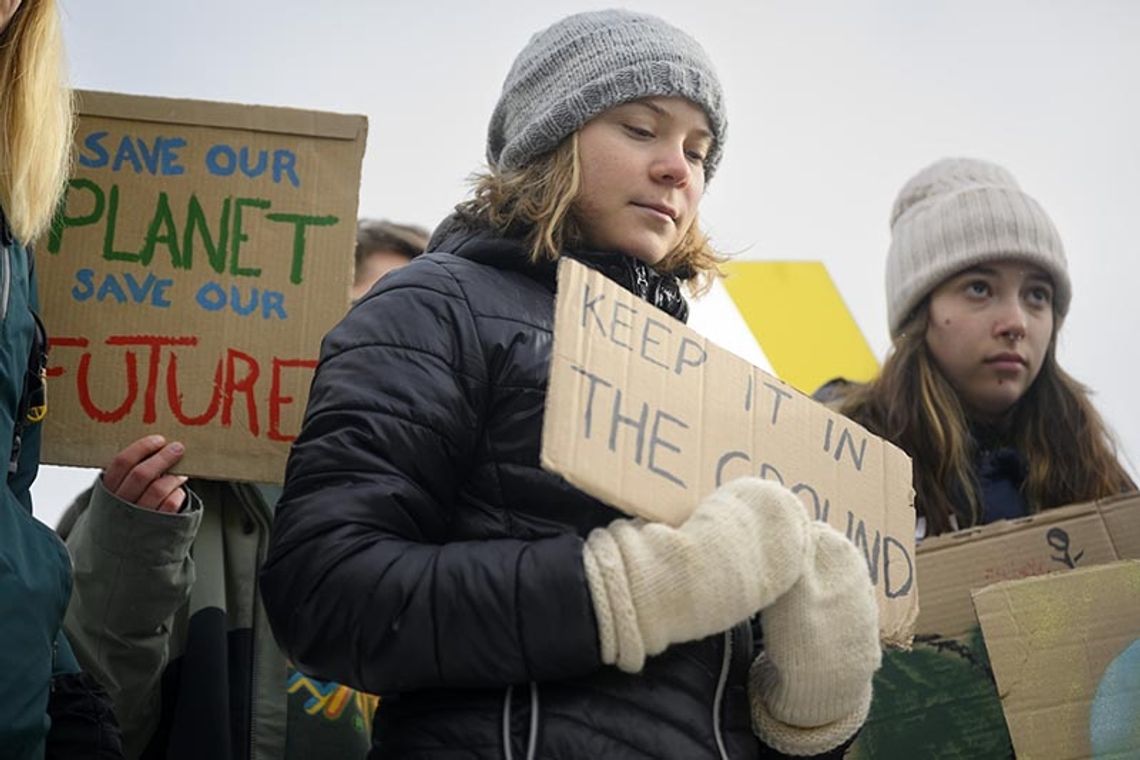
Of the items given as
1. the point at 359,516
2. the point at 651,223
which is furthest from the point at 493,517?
the point at 651,223

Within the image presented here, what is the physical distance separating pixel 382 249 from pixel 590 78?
131 centimetres

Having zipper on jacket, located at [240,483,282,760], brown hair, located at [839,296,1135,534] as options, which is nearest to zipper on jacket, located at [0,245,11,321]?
zipper on jacket, located at [240,483,282,760]

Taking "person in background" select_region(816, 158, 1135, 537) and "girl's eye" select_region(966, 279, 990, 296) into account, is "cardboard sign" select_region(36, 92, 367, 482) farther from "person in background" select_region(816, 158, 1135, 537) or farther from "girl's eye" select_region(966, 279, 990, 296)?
"girl's eye" select_region(966, 279, 990, 296)

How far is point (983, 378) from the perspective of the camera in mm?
2977

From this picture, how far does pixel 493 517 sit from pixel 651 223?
47 centimetres

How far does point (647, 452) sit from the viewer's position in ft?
5.13

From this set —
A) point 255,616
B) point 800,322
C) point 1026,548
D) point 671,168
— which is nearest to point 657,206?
point 671,168

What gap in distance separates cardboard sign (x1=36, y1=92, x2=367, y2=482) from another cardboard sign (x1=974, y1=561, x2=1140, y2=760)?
1.02 m

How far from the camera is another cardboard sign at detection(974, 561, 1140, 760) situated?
2.03 meters

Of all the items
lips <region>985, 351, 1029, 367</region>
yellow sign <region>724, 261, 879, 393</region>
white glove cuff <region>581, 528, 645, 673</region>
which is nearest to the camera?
white glove cuff <region>581, 528, 645, 673</region>

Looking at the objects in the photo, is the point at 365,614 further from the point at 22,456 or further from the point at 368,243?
the point at 368,243

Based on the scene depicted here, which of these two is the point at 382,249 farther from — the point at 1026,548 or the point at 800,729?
the point at 800,729

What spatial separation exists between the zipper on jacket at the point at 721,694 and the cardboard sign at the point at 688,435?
17 cm

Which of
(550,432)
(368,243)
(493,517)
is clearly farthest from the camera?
(368,243)
